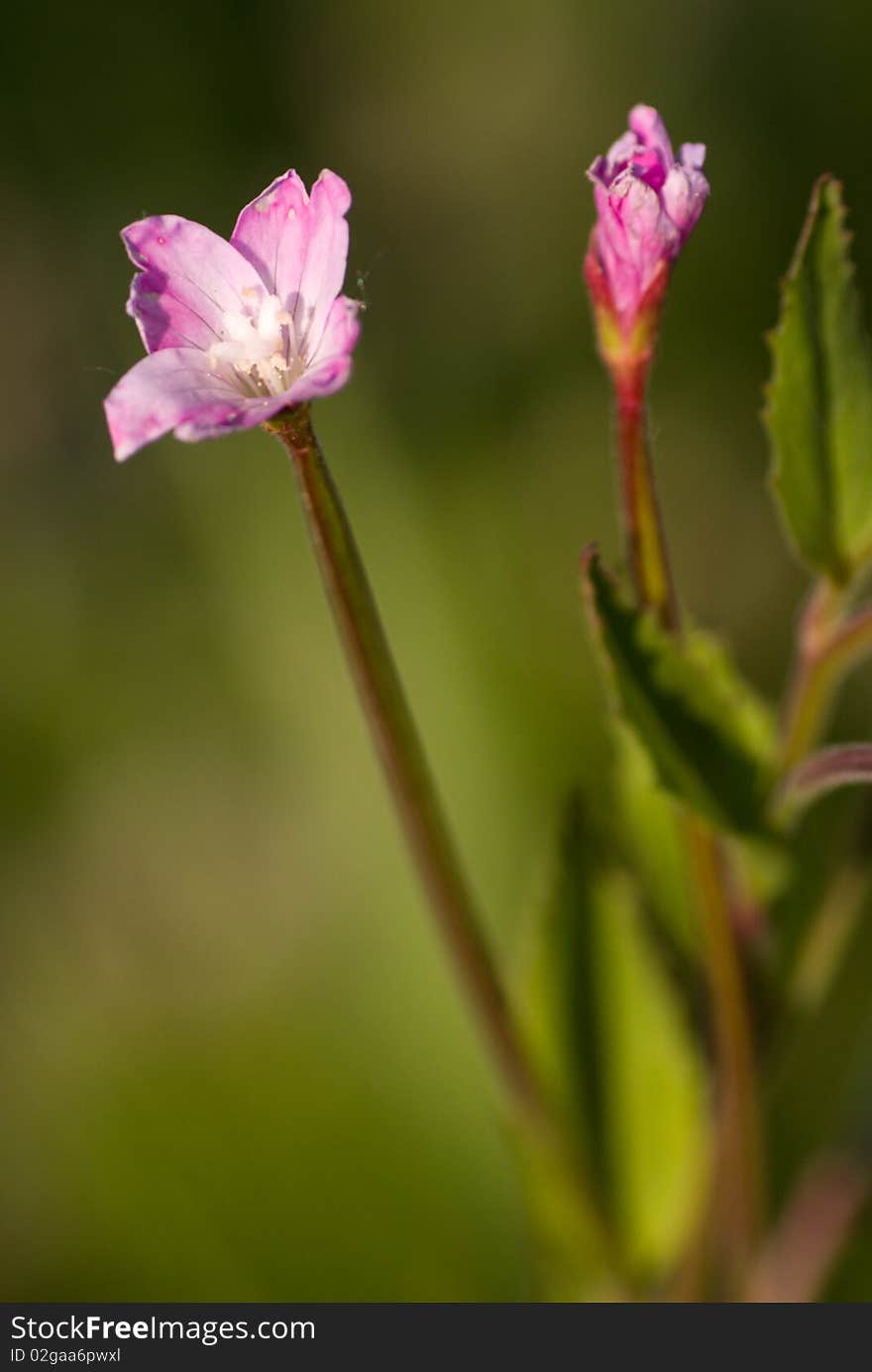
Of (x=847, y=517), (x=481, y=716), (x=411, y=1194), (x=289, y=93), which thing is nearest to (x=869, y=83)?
(x=289, y=93)

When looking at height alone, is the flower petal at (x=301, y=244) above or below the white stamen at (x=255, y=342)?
above

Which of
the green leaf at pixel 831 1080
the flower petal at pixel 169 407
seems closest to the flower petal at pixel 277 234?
the flower petal at pixel 169 407

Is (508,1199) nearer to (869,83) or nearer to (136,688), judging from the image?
(136,688)

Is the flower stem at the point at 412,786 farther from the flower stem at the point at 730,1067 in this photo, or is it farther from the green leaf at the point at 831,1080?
the green leaf at the point at 831,1080

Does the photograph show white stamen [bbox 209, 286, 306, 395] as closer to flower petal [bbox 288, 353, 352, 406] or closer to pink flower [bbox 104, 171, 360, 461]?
pink flower [bbox 104, 171, 360, 461]

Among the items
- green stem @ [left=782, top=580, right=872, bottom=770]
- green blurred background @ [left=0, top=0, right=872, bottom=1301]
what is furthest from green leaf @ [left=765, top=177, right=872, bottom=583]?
green blurred background @ [left=0, top=0, right=872, bottom=1301]

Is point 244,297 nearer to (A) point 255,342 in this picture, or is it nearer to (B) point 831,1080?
(A) point 255,342

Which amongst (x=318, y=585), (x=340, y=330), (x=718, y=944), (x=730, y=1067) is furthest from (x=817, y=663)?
(x=318, y=585)
